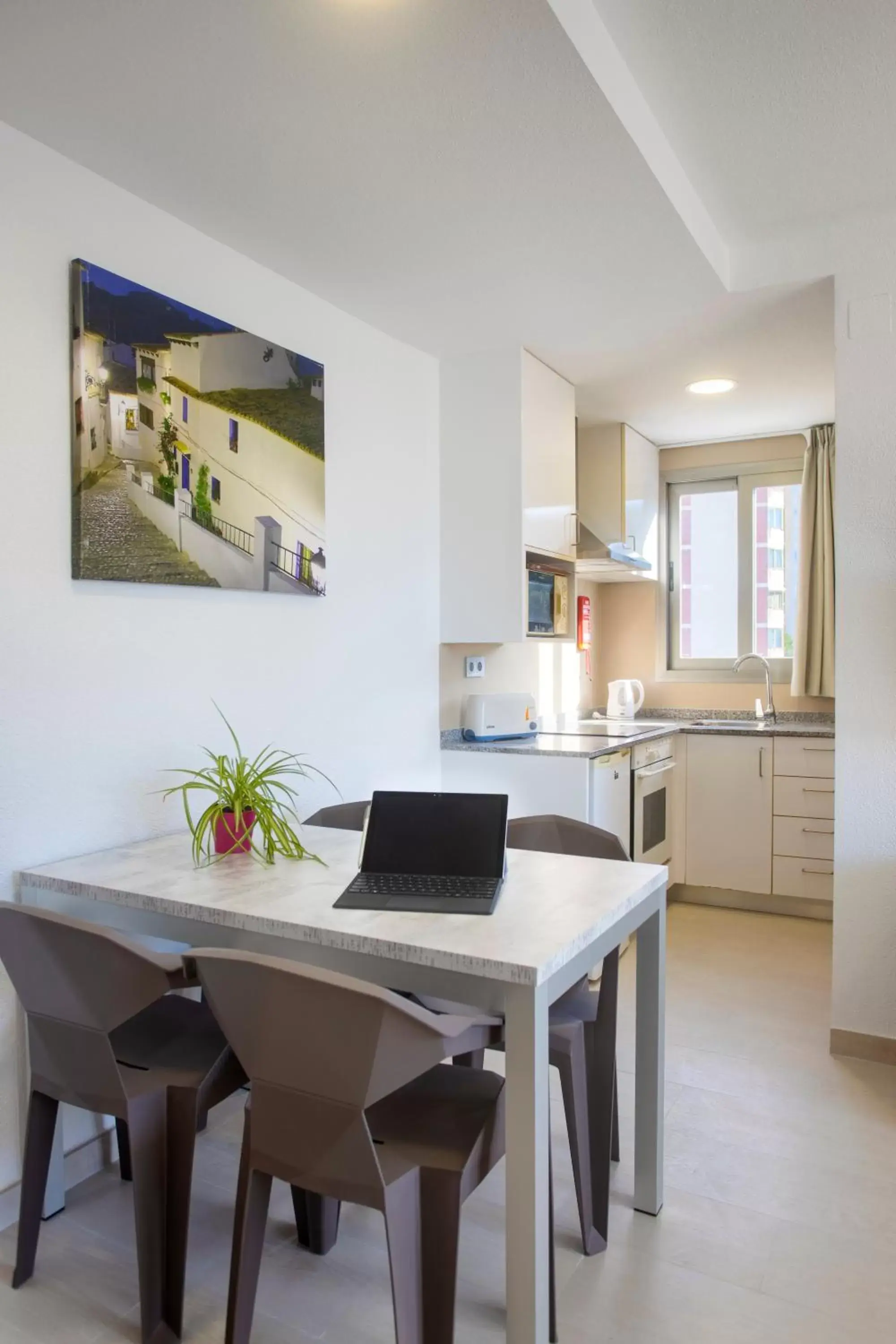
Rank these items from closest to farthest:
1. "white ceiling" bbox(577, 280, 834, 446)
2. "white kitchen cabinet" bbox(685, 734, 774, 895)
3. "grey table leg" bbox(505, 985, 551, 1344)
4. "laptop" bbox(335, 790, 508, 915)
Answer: "grey table leg" bbox(505, 985, 551, 1344), "laptop" bbox(335, 790, 508, 915), "white ceiling" bbox(577, 280, 834, 446), "white kitchen cabinet" bbox(685, 734, 774, 895)

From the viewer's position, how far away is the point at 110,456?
2.27 m

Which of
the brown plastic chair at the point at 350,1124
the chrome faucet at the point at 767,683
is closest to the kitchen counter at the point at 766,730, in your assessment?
the chrome faucet at the point at 767,683

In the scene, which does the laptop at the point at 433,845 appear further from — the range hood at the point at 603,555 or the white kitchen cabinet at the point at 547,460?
the range hood at the point at 603,555

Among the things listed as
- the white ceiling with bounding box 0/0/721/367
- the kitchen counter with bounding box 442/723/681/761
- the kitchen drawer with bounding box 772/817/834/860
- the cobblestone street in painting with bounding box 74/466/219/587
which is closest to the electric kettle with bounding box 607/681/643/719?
the kitchen counter with bounding box 442/723/681/761

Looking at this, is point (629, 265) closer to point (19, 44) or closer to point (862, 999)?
point (19, 44)

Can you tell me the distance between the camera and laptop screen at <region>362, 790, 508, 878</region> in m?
1.93

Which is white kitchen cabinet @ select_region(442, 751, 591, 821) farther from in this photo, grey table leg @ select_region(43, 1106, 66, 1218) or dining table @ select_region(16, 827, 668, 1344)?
grey table leg @ select_region(43, 1106, 66, 1218)

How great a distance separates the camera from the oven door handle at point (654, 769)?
4004 millimetres

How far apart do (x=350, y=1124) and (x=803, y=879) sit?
3.55 m

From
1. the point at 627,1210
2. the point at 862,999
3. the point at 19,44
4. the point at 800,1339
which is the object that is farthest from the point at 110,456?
the point at 862,999

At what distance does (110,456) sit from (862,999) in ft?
9.02

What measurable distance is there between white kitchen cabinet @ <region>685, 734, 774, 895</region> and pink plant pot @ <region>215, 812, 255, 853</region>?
2971 mm

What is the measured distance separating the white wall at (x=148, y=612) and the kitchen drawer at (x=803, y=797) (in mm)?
1991

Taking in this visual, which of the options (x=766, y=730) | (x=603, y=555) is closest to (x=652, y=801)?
(x=766, y=730)
